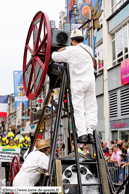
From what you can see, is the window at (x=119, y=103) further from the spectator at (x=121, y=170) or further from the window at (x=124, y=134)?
the spectator at (x=121, y=170)

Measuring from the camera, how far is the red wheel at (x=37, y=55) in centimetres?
444

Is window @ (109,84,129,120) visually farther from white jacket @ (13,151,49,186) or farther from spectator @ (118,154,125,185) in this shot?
white jacket @ (13,151,49,186)

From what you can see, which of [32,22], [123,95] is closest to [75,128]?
[32,22]

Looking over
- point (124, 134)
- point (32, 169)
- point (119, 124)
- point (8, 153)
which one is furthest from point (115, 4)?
point (32, 169)

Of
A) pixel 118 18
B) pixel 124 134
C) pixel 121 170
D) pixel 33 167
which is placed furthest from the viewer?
pixel 118 18

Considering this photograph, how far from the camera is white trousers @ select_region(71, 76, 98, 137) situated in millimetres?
4062

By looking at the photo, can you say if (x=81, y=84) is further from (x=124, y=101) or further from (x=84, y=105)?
(x=124, y=101)

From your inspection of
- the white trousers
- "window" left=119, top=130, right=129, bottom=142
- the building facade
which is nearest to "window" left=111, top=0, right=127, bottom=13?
the building facade

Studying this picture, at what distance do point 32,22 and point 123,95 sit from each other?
13.4 meters

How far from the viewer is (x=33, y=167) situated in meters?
4.75

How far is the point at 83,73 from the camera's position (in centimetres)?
417

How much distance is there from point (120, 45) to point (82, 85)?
15.8m

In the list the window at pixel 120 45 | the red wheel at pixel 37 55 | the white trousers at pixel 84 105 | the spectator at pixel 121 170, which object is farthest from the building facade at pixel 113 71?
the white trousers at pixel 84 105

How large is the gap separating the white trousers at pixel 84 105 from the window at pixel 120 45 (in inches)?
556
